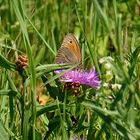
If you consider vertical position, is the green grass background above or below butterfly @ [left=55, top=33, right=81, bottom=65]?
below

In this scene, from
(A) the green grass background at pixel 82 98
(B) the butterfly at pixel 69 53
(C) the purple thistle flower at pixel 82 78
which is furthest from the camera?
(B) the butterfly at pixel 69 53

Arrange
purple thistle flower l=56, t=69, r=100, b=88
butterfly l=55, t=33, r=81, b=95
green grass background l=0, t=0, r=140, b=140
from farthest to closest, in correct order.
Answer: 1. butterfly l=55, t=33, r=81, b=95
2. purple thistle flower l=56, t=69, r=100, b=88
3. green grass background l=0, t=0, r=140, b=140

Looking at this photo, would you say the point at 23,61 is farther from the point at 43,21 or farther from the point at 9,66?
the point at 43,21

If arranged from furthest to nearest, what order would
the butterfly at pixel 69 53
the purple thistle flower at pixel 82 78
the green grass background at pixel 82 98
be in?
the butterfly at pixel 69 53, the purple thistle flower at pixel 82 78, the green grass background at pixel 82 98

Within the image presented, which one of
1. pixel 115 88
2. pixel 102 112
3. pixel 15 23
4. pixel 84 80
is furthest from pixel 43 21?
pixel 102 112

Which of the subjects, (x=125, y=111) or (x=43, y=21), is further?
(x=43, y=21)

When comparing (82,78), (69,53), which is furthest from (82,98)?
(69,53)

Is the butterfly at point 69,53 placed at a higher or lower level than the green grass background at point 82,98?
higher

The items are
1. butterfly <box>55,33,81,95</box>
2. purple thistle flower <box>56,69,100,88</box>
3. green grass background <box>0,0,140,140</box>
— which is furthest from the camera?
butterfly <box>55,33,81,95</box>
